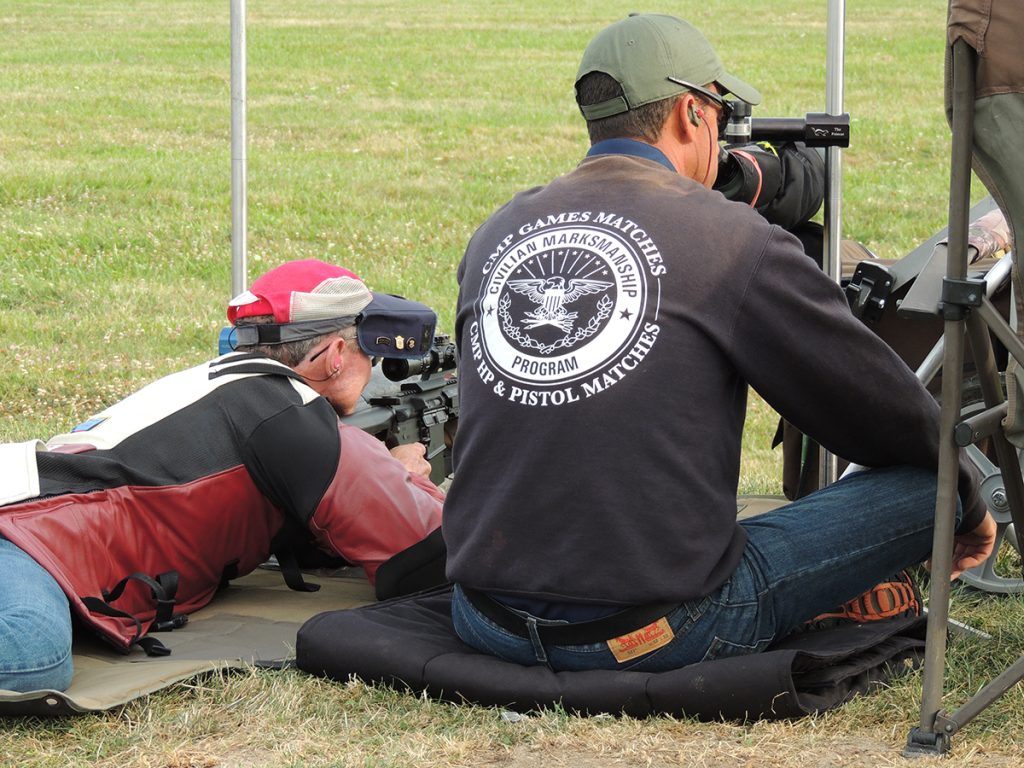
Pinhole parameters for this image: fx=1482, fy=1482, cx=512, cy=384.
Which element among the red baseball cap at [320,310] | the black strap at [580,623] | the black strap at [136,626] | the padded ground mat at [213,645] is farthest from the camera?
the red baseball cap at [320,310]

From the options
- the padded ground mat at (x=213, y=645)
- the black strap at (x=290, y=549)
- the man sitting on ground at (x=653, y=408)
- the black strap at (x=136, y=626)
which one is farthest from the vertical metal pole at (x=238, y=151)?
the man sitting on ground at (x=653, y=408)

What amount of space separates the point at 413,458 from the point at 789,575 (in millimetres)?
1402

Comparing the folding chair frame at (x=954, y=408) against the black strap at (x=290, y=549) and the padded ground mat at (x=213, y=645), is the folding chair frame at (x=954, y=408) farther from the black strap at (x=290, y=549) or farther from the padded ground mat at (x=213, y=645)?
the black strap at (x=290, y=549)

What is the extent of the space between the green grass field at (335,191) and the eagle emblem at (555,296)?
82 centimetres

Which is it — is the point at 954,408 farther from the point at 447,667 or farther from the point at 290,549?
the point at 290,549

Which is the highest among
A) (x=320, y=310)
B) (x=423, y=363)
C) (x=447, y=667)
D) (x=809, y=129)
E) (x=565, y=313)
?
(x=809, y=129)

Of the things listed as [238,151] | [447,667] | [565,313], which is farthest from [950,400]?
[238,151]

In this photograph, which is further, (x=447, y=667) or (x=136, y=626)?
(x=136, y=626)

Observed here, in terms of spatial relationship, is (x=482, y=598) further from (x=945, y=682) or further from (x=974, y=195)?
(x=974, y=195)

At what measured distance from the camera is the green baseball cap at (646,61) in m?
3.14

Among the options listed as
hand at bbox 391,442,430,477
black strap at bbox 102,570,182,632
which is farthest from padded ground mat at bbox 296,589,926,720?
hand at bbox 391,442,430,477

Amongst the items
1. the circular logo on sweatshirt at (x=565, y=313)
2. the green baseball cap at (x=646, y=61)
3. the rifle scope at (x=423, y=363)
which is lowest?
the rifle scope at (x=423, y=363)

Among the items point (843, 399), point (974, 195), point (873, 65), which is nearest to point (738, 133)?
point (843, 399)

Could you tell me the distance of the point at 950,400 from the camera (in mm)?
2846
